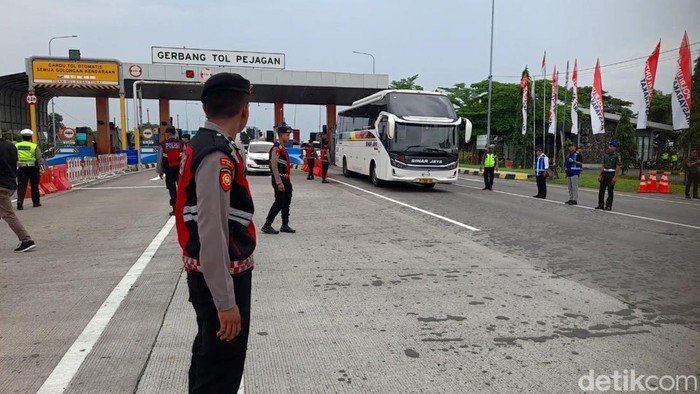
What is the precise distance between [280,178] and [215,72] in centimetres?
2653

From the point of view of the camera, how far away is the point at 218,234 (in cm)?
236

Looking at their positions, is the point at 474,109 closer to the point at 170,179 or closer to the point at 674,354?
the point at 170,179

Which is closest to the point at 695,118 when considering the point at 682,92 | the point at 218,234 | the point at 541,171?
the point at 682,92

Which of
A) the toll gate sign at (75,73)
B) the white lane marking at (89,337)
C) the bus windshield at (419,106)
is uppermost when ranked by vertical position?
the toll gate sign at (75,73)

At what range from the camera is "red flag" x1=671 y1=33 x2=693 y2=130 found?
19766 millimetres

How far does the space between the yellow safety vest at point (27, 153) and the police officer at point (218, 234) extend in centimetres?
1191

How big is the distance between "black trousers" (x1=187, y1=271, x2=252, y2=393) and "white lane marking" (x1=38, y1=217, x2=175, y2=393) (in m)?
1.53

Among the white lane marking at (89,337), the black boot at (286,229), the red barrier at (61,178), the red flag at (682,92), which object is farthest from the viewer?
the red flag at (682,92)

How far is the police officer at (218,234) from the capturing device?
7.73 feet

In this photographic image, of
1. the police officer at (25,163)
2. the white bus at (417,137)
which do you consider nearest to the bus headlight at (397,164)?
the white bus at (417,137)

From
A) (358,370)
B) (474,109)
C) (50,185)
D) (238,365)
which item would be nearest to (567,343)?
(358,370)

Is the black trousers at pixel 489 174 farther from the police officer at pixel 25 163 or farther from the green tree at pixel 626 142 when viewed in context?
the green tree at pixel 626 142

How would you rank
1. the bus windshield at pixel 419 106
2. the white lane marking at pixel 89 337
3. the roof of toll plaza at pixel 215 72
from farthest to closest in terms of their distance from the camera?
the roof of toll plaza at pixel 215 72
the bus windshield at pixel 419 106
the white lane marking at pixel 89 337

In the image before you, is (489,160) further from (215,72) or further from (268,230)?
(215,72)
